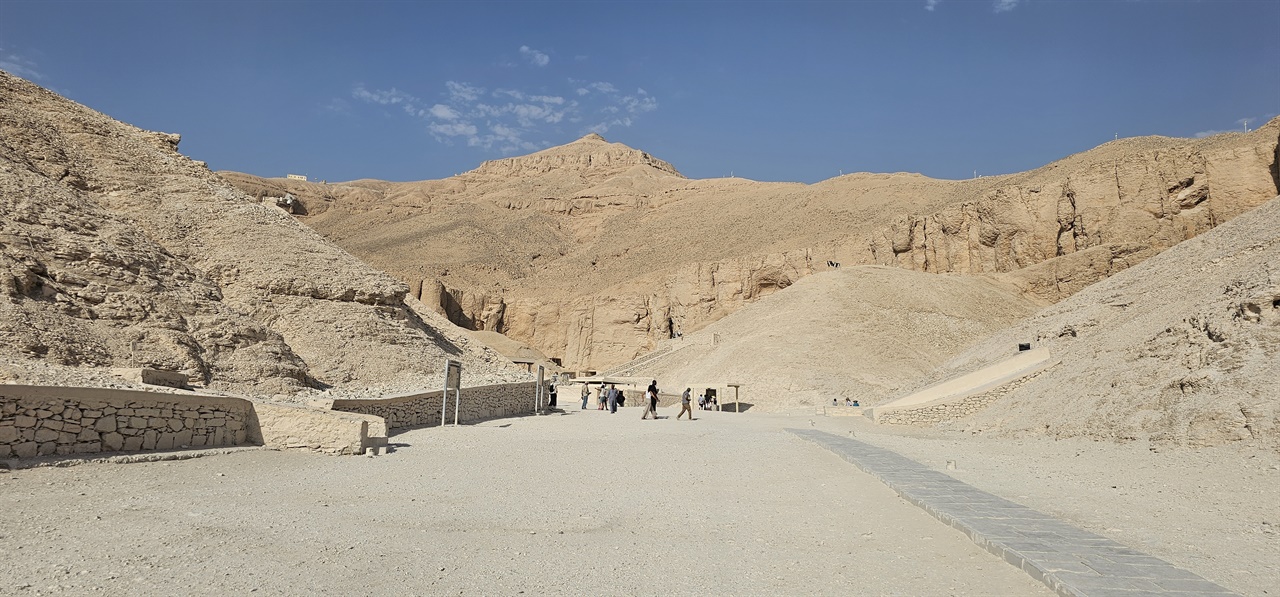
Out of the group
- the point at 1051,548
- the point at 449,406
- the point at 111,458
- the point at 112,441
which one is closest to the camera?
the point at 1051,548

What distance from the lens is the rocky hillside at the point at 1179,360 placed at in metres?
9.36

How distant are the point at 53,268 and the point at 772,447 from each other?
12953 millimetres

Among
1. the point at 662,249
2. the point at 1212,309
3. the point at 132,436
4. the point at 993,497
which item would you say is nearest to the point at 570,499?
the point at 993,497

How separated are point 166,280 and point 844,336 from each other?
1073 inches

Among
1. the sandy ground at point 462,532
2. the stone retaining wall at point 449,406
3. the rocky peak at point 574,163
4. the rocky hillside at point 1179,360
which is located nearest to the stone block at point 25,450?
the sandy ground at point 462,532

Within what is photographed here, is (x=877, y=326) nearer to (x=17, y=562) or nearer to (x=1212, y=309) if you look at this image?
(x=1212, y=309)

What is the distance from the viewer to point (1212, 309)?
38.0 feet

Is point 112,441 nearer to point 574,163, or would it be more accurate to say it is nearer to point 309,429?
point 309,429

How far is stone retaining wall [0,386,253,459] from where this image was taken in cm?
763

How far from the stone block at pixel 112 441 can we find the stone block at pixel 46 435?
50cm

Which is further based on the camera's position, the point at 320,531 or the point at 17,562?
the point at 320,531

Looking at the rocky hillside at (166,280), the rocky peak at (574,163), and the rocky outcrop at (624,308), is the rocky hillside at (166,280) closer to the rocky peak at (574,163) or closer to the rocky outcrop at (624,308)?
the rocky outcrop at (624,308)

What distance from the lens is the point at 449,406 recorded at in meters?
16.7

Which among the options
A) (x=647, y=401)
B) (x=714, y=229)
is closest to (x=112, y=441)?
(x=647, y=401)
